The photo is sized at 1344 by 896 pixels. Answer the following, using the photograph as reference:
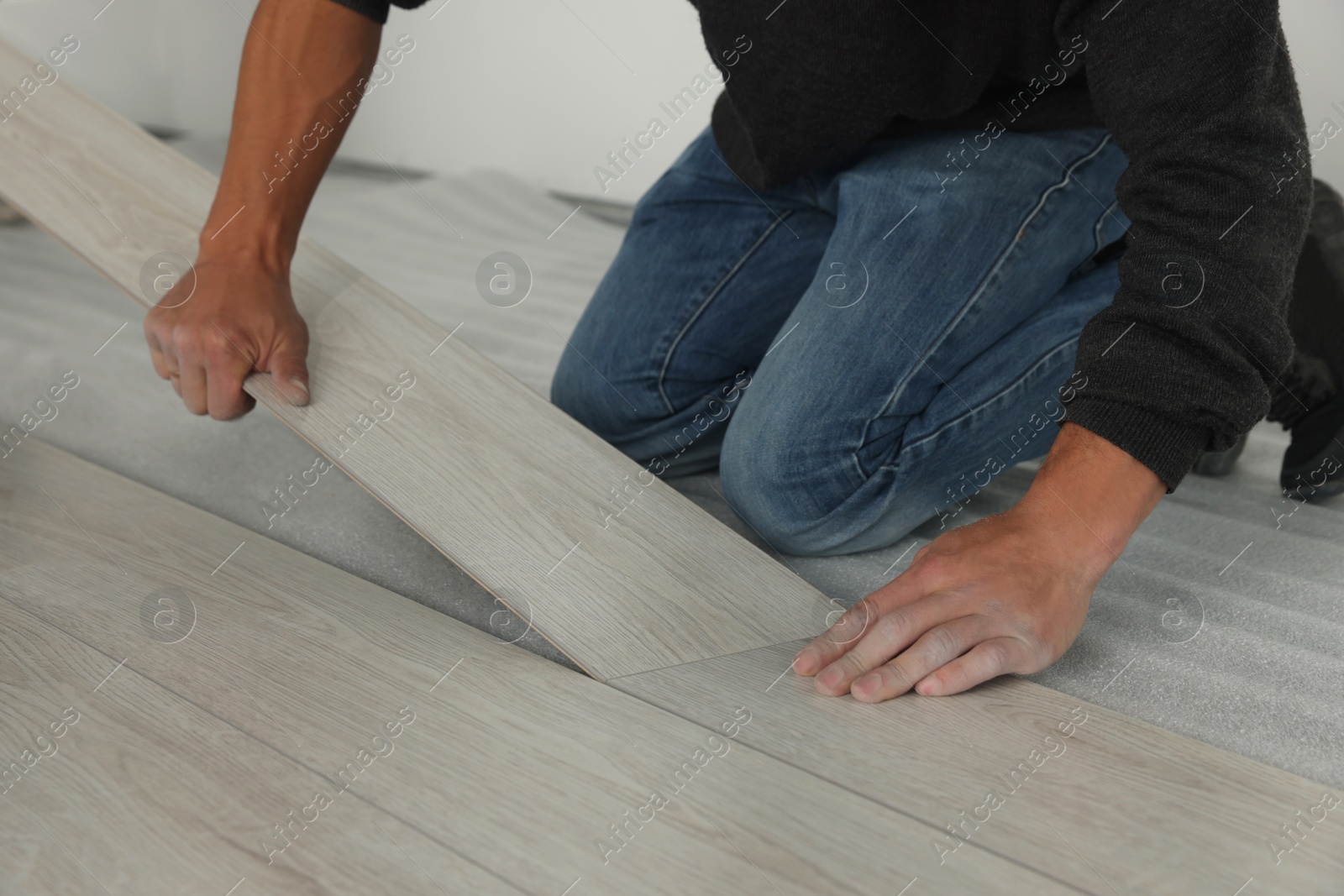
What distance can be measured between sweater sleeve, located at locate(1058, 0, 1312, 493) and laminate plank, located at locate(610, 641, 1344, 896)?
0.23 m

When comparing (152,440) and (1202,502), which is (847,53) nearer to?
(1202,502)

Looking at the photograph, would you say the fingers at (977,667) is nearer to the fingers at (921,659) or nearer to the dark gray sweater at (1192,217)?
the fingers at (921,659)

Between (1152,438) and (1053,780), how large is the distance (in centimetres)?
29

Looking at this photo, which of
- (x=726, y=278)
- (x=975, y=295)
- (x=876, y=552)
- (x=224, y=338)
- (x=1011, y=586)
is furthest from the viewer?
(x=726, y=278)

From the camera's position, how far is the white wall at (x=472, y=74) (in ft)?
8.98

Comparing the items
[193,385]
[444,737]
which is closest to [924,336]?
[444,737]

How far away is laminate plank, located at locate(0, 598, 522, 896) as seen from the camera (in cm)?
67

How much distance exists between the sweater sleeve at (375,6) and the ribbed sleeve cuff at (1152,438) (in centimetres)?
87

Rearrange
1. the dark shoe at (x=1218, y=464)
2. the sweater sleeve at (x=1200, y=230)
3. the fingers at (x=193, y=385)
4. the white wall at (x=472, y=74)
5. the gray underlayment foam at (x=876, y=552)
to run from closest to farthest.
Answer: the sweater sleeve at (x=1200, y=230), the gray underlayment foam at (x=876, y=552), the fingers at (x=193, y=385), the dark shoe at (x=1218, y=464), the white wall at (x=472, y=74)

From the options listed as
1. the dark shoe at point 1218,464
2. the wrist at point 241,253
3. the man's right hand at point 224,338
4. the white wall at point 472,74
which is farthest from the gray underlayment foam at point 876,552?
the white wall at point 472,74

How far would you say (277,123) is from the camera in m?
1.14

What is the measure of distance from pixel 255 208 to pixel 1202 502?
1249 millimetres

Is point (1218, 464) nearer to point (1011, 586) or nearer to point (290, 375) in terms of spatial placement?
point (1011, 586)

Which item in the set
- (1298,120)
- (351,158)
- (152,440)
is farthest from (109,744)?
(351,158)
